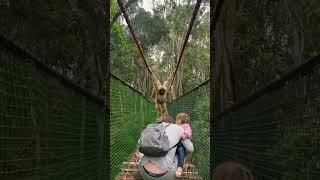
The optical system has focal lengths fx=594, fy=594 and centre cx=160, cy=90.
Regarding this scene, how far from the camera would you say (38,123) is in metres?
1.79

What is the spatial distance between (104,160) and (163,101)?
1379cm

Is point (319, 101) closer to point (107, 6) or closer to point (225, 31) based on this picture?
point (225, 31)

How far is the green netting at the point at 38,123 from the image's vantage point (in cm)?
146

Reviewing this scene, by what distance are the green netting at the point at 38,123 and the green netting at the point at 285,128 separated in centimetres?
72

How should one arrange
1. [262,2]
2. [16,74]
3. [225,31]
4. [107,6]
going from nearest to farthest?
[16,74] → [262,2] → [225,31] → [107,6]

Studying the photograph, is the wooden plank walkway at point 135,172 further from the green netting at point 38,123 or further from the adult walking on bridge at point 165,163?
the green netting at point 38,123

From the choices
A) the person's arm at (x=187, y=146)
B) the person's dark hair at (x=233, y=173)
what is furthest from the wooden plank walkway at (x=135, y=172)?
the person's dark hair at (x=233, y=173)

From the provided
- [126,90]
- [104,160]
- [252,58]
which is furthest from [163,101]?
[252,58]

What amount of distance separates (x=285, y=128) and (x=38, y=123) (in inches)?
28.8

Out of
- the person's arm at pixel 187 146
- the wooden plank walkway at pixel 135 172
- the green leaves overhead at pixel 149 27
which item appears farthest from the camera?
the green leaves overhead at pixel 149 27

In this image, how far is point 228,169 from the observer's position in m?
1.84

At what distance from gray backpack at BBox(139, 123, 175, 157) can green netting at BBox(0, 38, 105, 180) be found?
105 inches

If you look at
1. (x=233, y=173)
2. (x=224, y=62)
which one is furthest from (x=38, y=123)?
(x=224, y=62)

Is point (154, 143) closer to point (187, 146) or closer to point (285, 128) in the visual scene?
point (187, 146)
